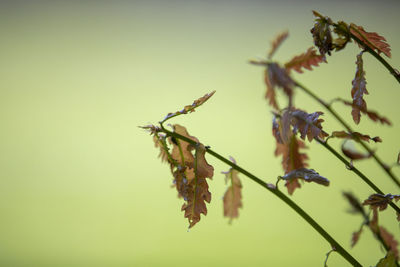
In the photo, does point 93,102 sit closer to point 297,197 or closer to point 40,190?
point 40,190

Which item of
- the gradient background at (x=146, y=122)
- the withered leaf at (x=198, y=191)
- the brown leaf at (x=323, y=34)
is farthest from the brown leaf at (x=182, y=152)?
the gradient background at (x=146, y=122)

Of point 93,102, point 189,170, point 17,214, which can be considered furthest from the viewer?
point 93,102

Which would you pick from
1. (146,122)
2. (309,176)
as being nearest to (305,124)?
(309,176)

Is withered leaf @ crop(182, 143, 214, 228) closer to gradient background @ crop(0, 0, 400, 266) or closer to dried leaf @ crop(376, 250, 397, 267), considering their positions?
dried leaf @ crop(376, 250, 397, 267)

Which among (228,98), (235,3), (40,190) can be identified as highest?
(235,3)

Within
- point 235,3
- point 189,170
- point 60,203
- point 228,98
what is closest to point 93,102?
point 60,203

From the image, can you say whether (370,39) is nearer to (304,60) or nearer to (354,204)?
(304,60)
